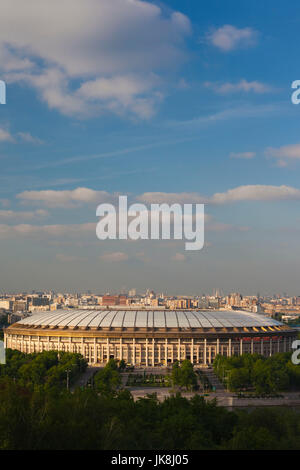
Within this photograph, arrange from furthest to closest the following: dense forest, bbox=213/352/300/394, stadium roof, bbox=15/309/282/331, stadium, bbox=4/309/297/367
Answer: stadium roof, bbox=15/309/282/331 → stadium, bbox=4/309/297/367 → dense forest, bbox=213/352/300/394

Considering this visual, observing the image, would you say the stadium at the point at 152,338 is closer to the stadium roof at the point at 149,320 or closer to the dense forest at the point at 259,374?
the stadium roof at the point at 149,320

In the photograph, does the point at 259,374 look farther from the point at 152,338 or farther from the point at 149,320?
the point at 149,320

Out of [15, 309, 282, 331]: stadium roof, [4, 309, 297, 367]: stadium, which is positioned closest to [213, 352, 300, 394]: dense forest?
[4, 309, 297, 367]: stadium

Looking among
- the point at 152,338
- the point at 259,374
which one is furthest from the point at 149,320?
the point at 259,374

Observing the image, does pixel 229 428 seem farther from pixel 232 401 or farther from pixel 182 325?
pixel 182 325

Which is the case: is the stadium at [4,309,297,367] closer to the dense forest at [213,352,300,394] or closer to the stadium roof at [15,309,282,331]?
the stadium roof at [15,309,282,331]

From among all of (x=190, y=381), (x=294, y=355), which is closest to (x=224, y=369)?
(x=190, y=381)

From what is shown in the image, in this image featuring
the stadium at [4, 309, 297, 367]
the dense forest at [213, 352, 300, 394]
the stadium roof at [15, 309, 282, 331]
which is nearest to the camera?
the dense forest at [213, 352, 300, 394]
